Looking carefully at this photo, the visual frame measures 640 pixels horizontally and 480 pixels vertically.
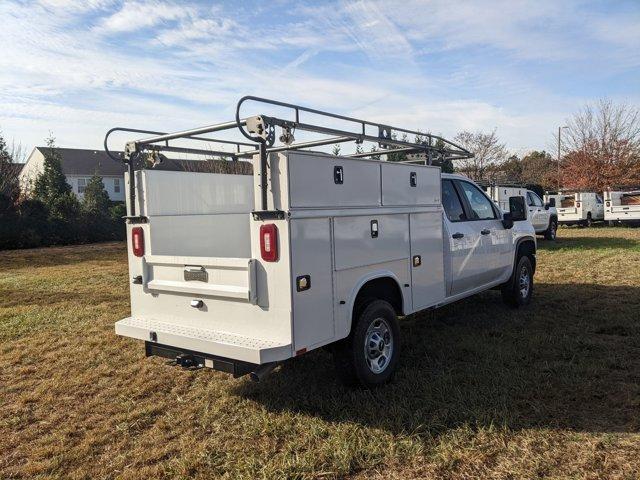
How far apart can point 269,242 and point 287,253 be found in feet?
0.53

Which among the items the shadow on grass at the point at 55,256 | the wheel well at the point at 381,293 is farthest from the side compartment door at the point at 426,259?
the shadow on grass at the point at 55,256

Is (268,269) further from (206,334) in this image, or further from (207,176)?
(207,176)

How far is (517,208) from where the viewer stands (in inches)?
274

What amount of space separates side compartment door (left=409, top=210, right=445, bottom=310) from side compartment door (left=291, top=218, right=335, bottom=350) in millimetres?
1335

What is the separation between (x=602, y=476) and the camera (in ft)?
10.3

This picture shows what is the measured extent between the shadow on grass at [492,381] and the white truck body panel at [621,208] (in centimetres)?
1939

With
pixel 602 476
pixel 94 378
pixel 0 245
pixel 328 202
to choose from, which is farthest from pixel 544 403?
pixel 0 245

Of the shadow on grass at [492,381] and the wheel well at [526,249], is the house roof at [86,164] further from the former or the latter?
the shadow on grass at [492,381]

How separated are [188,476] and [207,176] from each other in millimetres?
2847

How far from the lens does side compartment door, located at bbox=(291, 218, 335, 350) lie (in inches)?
146

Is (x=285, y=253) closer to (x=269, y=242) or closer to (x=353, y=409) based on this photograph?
(x=269, y=242)

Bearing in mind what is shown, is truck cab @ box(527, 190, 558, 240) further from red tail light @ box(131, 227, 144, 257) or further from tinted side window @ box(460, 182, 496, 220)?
red tail light @ box(131, 227, 144, 257)

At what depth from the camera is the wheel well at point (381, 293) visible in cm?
445

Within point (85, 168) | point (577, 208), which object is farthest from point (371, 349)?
point (85, 168)
